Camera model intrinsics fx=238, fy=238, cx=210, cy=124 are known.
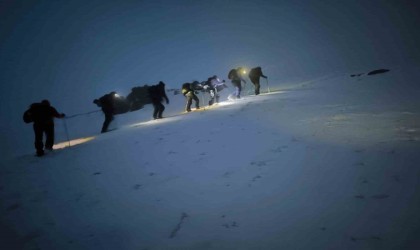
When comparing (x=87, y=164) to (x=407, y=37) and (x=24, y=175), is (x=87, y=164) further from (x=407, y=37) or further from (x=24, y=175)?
(x=407, y=37)

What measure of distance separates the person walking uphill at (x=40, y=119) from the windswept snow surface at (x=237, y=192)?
124 centimetres

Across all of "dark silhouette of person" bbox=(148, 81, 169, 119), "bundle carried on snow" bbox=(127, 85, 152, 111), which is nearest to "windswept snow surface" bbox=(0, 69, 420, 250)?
"dark silhouette of person" bbox=(148, 81, 169, 119)

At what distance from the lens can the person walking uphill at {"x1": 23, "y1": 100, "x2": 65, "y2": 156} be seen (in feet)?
28.6

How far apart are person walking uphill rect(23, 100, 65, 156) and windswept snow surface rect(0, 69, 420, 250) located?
1.24 metres

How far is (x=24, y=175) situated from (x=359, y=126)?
30.6 feet

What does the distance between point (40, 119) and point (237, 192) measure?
8506 mm

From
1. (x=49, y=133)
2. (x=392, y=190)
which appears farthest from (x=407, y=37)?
(x=49, y=133)

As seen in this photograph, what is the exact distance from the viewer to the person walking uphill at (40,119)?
8.73 metres

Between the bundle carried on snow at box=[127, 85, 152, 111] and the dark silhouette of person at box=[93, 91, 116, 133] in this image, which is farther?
the bundle carried on snow at box=[127, 85, 152, 111]

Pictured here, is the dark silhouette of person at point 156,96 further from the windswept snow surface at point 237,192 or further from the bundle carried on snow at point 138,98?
the bundle carried on snow at point 138,98

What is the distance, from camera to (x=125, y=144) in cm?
827

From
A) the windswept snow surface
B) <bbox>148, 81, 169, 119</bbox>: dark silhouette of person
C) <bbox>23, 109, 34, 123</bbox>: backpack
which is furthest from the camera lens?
<bbox>148, 81, 169, 119</bbox>: dark silhouette of person

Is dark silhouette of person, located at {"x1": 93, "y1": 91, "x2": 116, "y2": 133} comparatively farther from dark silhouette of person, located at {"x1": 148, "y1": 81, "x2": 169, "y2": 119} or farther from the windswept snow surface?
the windswept snow surface

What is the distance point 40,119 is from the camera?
8992 mm
